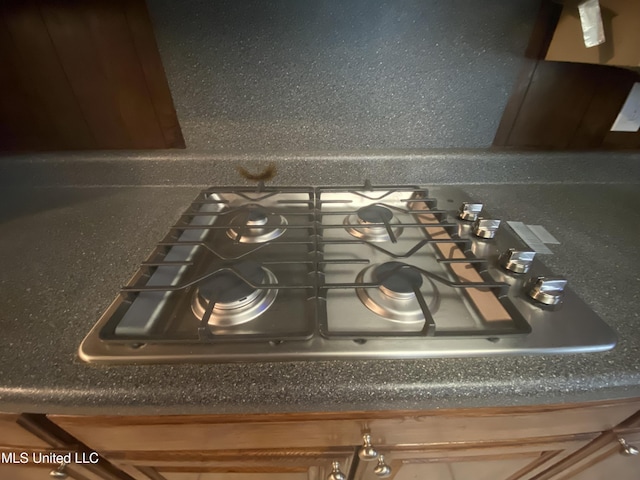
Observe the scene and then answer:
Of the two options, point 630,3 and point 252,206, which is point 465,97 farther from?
point 252,206

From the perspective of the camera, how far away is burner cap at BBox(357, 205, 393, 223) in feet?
2.15

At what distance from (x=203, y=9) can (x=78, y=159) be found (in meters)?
0.47

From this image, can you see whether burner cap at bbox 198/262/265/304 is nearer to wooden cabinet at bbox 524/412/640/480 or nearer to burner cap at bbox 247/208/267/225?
burner cap at bbox 247/208/267/225

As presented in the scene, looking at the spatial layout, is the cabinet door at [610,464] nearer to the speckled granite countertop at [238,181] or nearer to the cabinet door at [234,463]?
the speckled granite countertop at [238,181]

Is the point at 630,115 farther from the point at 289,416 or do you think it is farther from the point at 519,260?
the point at 289,416

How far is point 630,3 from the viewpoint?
20.1 inches

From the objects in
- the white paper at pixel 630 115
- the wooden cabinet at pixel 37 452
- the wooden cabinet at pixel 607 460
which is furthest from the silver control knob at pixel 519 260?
the wooden cabinet at pixel 37 452

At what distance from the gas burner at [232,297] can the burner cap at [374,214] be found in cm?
27

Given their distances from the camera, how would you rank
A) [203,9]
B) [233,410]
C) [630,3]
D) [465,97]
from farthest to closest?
[465,97]
[203,9]
[630,3]
[233,410]

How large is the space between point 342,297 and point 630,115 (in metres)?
0.85

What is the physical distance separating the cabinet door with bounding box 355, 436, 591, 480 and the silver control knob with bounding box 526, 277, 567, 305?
233 mm

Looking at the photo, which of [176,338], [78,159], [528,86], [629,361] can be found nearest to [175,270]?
[176,338]

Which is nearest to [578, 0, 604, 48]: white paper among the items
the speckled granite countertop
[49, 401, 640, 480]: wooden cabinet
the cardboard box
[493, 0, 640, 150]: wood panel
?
the cardboard box

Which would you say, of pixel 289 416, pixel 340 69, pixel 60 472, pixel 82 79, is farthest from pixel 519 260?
pixel 82 79
